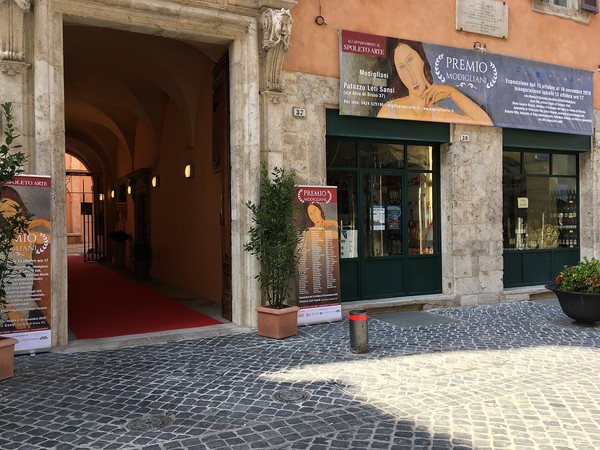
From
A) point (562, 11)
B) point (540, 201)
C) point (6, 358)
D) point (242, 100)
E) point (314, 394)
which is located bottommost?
point (314, 394)

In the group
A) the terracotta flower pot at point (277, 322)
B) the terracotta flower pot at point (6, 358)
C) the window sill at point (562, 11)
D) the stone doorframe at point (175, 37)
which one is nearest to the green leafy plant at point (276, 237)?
the terracotta flower pot at point (277, 322)

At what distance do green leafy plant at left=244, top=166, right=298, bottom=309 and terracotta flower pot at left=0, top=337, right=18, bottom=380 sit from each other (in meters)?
2.92

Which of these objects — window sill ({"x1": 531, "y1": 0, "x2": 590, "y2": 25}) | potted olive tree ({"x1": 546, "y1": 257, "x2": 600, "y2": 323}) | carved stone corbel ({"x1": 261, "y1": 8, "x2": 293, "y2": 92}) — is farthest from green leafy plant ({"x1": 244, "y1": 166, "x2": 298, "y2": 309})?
window sill ({"x1": 531, "y1": 0, "x2": 590, "y2": 25})

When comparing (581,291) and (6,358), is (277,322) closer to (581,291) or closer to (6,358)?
(6,358)

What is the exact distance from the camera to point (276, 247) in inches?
258

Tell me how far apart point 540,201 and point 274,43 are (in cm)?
657

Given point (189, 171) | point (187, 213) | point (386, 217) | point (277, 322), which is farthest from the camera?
point (187, 213)

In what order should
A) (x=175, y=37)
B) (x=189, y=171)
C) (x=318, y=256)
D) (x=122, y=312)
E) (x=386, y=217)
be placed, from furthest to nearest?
(x=189, y=171) → (x=386, y=217) → (x=122, y=312) → (x=318, y=256) → (x=175, y=37)

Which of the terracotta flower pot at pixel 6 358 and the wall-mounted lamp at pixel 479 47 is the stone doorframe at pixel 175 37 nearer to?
the terracotta flower pot at pixel 6 358

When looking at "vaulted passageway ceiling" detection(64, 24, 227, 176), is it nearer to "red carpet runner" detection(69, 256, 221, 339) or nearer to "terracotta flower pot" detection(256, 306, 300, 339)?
"red carpet runner" detection(69, 256, 221, 339)

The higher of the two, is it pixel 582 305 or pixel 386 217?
pixel 386 217

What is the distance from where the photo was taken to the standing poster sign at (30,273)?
5.50 metres

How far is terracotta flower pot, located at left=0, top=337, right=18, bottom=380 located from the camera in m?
4.81

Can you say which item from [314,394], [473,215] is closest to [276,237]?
[314,394]
